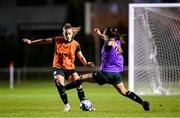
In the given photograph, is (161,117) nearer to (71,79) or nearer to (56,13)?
(71,79)

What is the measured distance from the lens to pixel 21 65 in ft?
163

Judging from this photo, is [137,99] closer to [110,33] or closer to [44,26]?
[110,33]

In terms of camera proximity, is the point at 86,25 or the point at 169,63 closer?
the point at 169,63

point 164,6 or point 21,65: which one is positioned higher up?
point 164,6

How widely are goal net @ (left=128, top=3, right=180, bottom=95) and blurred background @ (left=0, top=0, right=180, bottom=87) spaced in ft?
26.3

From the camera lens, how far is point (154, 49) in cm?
2897

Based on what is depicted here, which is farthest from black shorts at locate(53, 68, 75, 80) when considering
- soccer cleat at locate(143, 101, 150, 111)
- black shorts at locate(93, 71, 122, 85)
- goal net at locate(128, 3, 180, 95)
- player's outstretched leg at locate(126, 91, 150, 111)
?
goal net at locate(128, 3, 180, 95)

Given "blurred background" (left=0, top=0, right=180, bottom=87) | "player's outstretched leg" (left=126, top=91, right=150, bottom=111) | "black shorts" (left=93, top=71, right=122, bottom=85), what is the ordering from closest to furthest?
"black shorts" (left=93, top=71, right=122, bottom=85), "player's outstretched leg" (left=126, top=91, right=150, bottom=111), "blurred background" (left=0, top=0, right=180, bottom=87)

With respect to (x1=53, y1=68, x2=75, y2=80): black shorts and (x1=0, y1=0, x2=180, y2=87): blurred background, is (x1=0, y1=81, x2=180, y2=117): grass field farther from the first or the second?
(x1=0, y1=0, x2=180, y2=87): blurred background

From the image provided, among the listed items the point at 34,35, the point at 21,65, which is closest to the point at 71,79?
the point at 21,65

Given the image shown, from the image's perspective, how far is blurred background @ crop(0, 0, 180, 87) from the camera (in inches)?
1861

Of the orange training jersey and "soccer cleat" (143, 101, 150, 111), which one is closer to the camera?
"soccer cleat" (143, 101, 150, 111)

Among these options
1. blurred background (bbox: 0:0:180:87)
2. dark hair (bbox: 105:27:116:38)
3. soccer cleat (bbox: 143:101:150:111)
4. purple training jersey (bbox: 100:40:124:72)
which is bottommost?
blurred background (bbox: 0:0:180:87)

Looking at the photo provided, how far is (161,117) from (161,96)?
8.97 m
